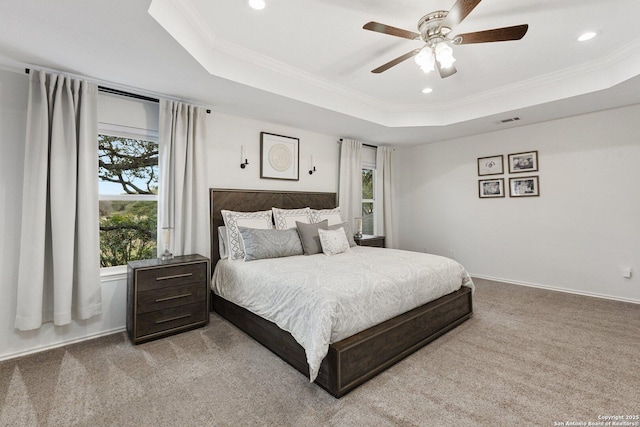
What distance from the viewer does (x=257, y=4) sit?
209 centimetres

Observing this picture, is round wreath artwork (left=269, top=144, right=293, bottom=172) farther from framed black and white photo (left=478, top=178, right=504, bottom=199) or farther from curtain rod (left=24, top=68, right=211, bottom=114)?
Answer: framed black and white photo (left=478, top=178, right=504, bottom=199)

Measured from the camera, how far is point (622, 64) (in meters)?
2.84

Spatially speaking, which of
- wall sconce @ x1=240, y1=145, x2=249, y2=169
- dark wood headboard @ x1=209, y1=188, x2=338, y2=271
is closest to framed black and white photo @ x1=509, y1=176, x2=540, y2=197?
dark wood headboard @ x1=209, y1=188, x2=338, y2=271

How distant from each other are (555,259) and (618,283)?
67 cm

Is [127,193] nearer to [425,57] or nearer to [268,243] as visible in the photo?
[268,243]

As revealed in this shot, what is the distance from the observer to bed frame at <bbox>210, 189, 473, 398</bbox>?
1843mm

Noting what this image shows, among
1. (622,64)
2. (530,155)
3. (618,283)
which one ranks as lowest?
(618,283)

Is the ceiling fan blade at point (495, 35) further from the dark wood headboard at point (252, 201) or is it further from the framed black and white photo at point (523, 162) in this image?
the framed black and white photo at point (523, 162)

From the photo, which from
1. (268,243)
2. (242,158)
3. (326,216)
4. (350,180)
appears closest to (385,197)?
(350,180)

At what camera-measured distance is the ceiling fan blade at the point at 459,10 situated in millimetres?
1676

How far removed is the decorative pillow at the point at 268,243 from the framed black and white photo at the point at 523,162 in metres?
3.62

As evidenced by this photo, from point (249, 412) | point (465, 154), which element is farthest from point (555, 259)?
point (249, 412)

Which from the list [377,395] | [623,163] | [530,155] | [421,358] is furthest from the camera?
[530,155]

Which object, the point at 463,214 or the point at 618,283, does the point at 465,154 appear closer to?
the point at 463,214
